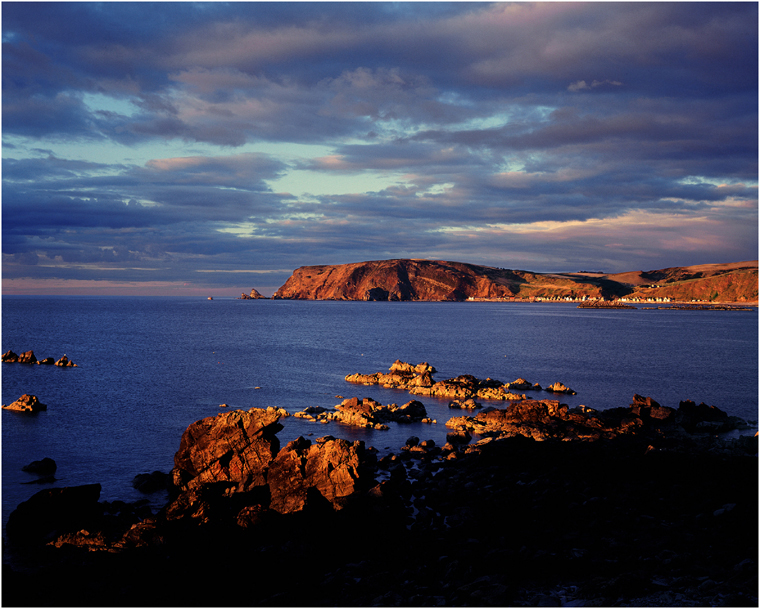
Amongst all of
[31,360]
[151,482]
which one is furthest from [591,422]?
[31,360]

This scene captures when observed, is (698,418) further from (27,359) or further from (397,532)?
(27,359)

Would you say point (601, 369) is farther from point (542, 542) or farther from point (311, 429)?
point (542, 542)

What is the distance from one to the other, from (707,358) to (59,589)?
9684 cm

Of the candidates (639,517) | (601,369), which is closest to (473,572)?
(639,517)

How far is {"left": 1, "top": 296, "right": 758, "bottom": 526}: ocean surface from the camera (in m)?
36.8

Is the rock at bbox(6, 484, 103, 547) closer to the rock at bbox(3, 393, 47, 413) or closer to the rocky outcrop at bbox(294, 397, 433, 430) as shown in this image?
the rocky outcrop at bbox(294, 397, 433, 430)

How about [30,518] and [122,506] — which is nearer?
[30,518]

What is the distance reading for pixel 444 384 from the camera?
57781 mm

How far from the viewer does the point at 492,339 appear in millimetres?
117500

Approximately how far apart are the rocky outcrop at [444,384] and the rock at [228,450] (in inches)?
1196

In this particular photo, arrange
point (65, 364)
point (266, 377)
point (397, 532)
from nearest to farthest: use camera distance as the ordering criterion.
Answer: point (397, 532), point (266, 377), point (65, 364)

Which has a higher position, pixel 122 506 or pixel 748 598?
pixel 748 598

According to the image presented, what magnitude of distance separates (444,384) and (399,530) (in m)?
36.8

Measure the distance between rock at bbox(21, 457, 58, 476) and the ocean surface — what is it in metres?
0.55
